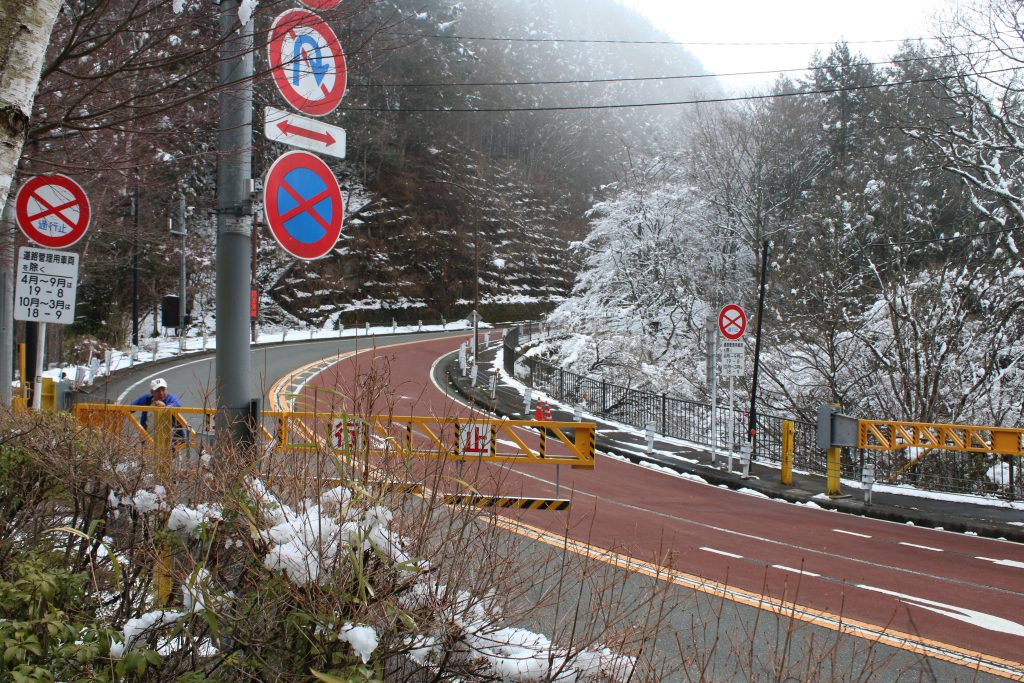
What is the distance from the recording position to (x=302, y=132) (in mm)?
4344

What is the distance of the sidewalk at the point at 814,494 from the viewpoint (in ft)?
34.0

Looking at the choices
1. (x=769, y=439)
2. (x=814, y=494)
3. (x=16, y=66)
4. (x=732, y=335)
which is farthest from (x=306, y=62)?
(x=769, y=439)

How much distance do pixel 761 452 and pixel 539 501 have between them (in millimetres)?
12114

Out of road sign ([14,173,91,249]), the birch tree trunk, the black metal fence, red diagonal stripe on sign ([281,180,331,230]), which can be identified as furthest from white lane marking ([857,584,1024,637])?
road sign ([14,173,91,249])

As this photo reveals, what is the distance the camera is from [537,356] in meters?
31.0

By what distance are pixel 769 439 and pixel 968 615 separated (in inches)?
493

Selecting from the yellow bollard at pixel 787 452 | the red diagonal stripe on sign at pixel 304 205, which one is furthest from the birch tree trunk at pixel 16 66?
the yellow bollard at pixel 787 452

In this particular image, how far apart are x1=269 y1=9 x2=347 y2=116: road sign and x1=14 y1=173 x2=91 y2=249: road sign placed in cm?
382

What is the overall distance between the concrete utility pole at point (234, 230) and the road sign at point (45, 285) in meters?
3.94

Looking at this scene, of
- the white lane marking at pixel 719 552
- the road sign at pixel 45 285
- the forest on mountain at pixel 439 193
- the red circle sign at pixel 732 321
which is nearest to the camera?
the road sign at pixel 45 285

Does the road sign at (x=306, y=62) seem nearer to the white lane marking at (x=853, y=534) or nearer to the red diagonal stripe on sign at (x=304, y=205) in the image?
the red diagonal stripe on sign at (x=304, y=205)

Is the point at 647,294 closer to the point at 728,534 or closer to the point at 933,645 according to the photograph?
the point at 728,534

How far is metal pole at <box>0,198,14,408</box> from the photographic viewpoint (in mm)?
8968

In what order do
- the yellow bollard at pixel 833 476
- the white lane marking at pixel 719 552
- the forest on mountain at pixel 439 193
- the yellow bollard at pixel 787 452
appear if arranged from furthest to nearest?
the forest on mountain at pixel 439 193, the yellow bollard at pixel 787 452, the yellow bollard at pixel 833 476, the white lane marking at pixel 719 552
